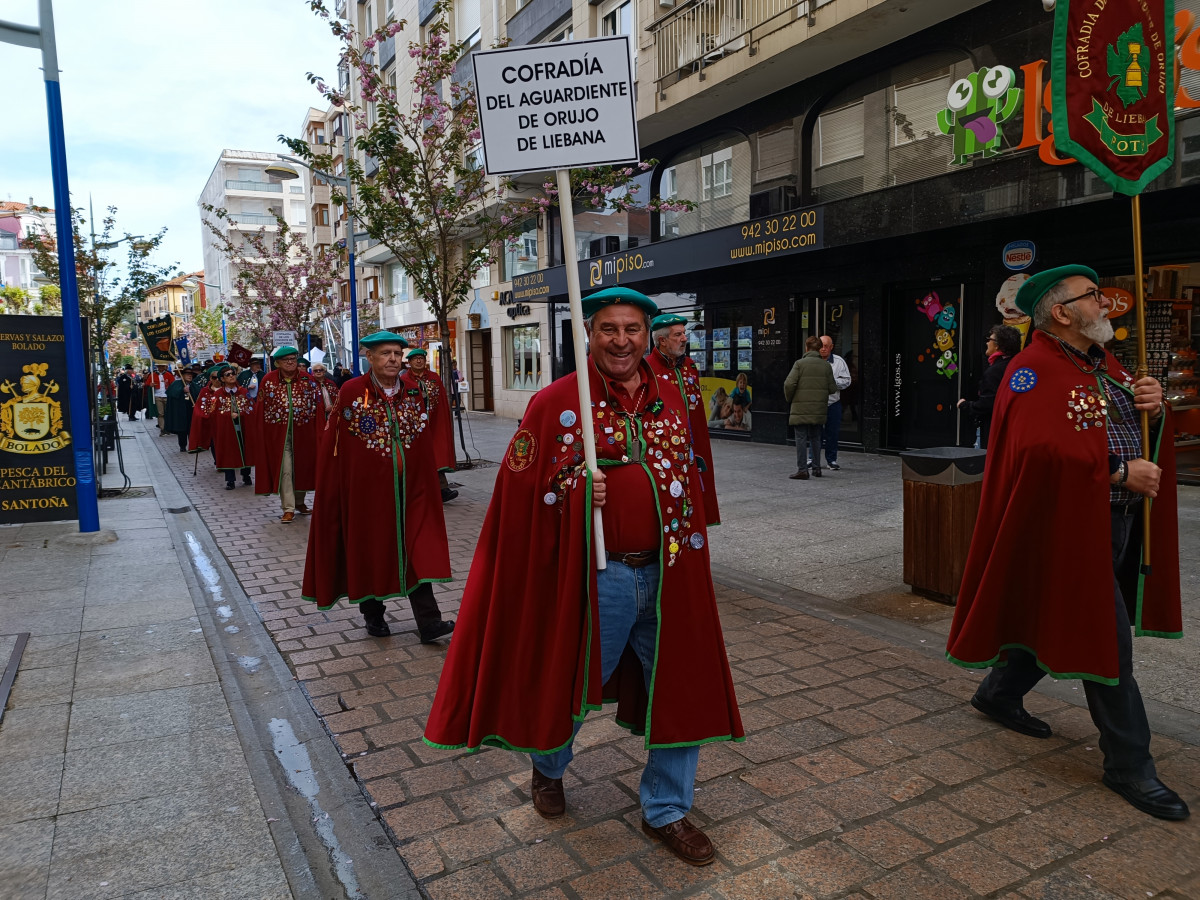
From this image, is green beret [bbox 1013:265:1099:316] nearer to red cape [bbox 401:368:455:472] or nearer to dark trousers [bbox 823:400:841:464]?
red cape [bbox 401:368:455:472]

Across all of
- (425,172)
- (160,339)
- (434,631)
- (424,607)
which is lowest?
(434,631)

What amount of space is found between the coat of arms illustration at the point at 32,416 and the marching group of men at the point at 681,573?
7.70m

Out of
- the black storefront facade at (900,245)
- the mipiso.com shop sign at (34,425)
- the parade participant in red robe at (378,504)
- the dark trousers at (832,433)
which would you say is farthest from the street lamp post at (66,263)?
the black storefront facade at (900,245)

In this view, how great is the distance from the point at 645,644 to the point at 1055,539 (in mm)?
1672

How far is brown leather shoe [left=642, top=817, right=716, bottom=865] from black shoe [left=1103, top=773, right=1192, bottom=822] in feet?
5.10

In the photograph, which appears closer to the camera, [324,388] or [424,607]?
[424,607]

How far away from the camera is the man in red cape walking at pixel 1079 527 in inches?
125

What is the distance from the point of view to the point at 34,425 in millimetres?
8750

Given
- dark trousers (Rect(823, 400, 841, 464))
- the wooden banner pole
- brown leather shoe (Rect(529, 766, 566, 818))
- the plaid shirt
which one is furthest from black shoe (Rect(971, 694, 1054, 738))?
dark trousers (Rect(823, 400, 841, 464))

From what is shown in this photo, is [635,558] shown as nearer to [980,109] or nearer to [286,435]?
[286,435]

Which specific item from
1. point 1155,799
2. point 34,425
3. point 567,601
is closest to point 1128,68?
point 1155,799

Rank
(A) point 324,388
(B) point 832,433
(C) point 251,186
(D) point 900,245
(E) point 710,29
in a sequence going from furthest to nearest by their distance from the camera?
(C) point 251,186 → (E) point 710,29 → (D) point 900,245 → (B) point 832,433 → (A) point 324,388

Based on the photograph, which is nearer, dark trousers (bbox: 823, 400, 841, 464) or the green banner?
dark trousers (bbox: 823, 400, 841, 464)

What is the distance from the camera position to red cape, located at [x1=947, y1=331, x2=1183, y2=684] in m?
3.22
